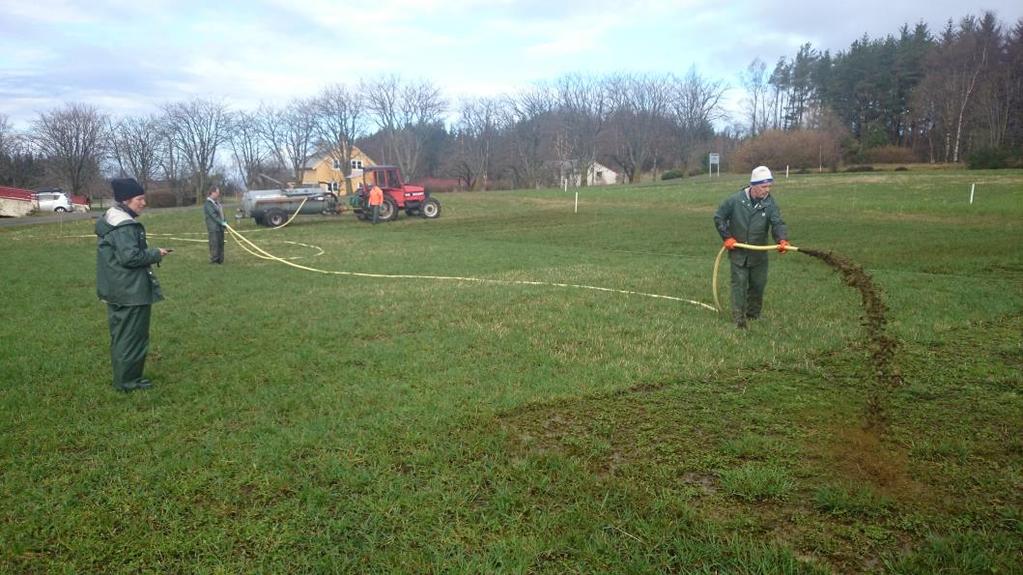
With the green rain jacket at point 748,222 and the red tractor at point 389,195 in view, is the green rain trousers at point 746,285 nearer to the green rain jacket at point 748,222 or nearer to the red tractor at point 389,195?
the green rain jacket at point 748,222

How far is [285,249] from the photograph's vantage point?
17766 millimetres

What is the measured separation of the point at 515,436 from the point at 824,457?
79.3 inches

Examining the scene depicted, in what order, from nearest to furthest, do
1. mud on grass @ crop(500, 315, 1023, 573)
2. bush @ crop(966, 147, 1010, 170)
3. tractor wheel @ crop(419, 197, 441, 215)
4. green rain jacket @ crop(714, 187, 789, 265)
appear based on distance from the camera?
1. mud on grass @ crop(500, 315, 1023, 573)
2. green rain jacket @ crop(714, 187, 789, 265)
3. tractor wheel @ crop(419, 197, 441, 215)
4. bush @ crop(966, 147, 1010, 170)

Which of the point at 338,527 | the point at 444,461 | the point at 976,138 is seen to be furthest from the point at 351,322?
the point at 976,138

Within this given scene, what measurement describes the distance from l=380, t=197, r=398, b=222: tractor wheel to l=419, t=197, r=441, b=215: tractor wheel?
150 centimetres

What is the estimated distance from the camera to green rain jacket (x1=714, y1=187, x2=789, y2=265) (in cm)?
772

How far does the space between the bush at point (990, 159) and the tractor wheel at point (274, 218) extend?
42412 millimetres

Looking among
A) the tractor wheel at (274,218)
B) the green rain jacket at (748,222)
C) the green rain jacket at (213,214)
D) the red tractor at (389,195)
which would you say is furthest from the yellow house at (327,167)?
the green rain jacket at (748,222)

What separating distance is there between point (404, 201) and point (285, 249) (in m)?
10.6

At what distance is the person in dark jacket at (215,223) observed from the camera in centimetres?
1426

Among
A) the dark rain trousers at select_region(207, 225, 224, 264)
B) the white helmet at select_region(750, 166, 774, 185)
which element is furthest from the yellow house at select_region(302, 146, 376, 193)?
the white helmet at select_region(750, 166, 774, 185)

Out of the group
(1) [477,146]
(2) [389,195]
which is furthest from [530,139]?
(2) [389,195]

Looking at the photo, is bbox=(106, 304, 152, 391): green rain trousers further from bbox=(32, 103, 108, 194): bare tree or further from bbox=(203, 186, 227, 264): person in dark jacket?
bbox=(32, 103, 108, 194): bare tree

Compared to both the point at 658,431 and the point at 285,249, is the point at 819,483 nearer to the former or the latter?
the point at 658,431
